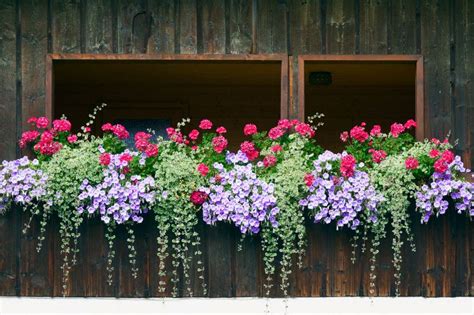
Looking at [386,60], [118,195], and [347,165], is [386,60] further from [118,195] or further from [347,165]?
[118,195]

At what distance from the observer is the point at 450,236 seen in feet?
19.1

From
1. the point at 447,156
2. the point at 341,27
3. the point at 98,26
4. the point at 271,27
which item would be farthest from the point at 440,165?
the point at 98,26

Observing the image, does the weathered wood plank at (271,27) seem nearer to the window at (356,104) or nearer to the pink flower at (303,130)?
the pink flower at (303,130)

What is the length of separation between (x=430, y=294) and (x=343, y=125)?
161 inches

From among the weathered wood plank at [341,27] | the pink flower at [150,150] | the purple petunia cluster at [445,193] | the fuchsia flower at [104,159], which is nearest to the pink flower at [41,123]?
the fuchsia flower at [104,159]

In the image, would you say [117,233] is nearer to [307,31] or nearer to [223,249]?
[223,249]

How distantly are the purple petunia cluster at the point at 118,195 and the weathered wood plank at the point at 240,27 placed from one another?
0.98 metres

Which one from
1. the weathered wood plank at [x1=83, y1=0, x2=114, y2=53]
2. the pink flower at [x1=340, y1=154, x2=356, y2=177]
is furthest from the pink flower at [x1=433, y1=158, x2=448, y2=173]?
the weathered wood plank at [x1=83, y1=0, x2=114, y2=53]

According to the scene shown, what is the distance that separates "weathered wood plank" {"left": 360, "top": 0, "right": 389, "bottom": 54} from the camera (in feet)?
19.6

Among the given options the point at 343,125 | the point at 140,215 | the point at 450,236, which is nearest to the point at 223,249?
the point at 140,215

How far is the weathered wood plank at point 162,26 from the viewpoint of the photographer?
5.96 metres

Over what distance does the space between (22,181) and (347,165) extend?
184 centimetres

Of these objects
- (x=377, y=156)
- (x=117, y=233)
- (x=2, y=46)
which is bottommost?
(x=117, y=233)

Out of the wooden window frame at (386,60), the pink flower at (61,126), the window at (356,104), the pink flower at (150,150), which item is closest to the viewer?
the pink flower at (150,150)
